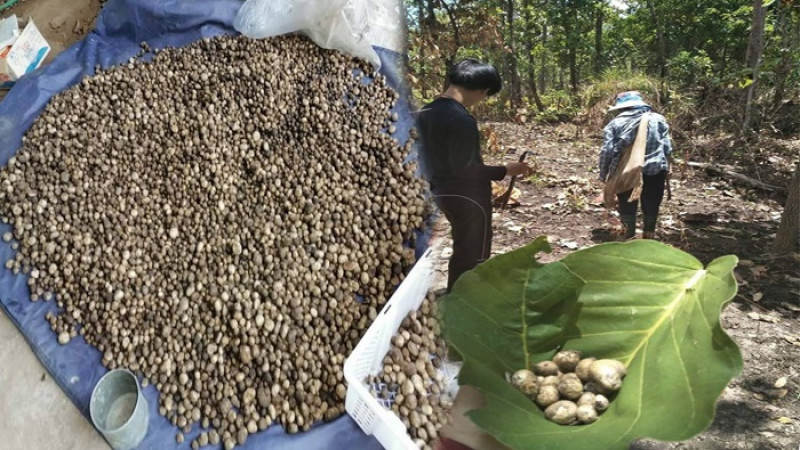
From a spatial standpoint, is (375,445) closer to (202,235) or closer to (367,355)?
(367,355)

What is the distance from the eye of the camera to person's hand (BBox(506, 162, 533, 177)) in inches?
29.0

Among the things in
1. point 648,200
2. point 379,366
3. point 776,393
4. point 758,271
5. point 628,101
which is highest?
point 628,101

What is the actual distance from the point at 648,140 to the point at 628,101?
0.05 meters

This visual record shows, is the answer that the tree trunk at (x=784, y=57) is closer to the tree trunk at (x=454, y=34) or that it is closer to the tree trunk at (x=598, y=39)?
the tree trunk at (x=598, y=39)

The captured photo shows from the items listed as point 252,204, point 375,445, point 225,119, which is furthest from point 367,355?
point 225,119

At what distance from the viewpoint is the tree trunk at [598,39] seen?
0.71 meters

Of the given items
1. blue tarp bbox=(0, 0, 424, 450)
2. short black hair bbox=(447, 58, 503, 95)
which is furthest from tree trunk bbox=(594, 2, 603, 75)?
blue tarp bbox=(0, 0, 424, 450)

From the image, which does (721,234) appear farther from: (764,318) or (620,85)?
(620,85)

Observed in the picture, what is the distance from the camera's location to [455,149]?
76 cm

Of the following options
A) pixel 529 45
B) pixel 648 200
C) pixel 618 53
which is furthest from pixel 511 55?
pixel 648 200

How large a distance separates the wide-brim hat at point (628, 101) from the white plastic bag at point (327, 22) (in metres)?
1.98

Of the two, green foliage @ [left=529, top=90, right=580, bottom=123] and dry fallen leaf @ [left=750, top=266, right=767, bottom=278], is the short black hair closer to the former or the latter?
green foliage @ [left=529, top=90, right=580, bottom=123]

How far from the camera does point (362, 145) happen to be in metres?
2.38

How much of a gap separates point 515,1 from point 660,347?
43cm
